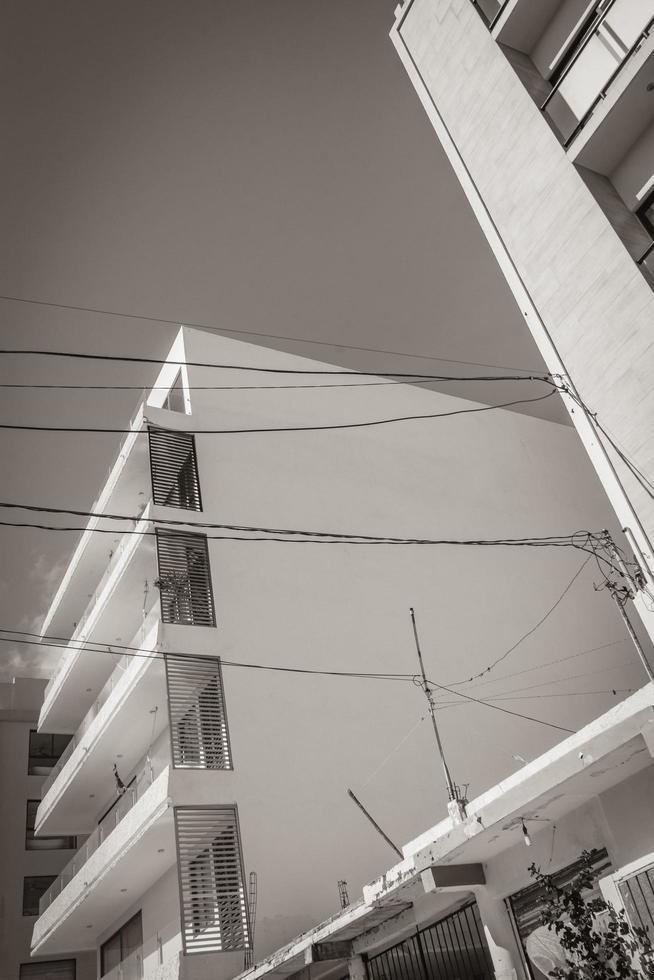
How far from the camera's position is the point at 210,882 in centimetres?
1498

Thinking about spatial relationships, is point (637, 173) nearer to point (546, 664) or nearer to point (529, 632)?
point (529, 632)

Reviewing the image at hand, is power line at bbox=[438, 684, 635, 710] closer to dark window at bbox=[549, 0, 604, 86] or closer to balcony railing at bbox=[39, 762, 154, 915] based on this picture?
balcony railing at bbox=[39, 762, 154, 915]

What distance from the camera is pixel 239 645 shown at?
1780cm

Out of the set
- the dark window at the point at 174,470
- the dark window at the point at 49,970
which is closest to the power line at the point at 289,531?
the dark window at the point at 174,470

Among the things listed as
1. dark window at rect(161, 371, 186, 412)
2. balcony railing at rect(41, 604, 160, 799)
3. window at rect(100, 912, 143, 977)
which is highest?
dark window at rect(161, 371, 186, 412)

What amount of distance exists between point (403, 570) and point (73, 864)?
1123 centimetres

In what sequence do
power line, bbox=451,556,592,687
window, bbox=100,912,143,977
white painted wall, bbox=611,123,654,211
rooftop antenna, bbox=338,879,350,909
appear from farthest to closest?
power line, bbox=451,556,592,687
window, bbox=100,912,143,977
rooftop antenna, bbox=338,879,350,909
white painted wall, bbox=611,123,654,211

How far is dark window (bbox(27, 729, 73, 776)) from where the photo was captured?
108 feet

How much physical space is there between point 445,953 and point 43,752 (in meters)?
25.8

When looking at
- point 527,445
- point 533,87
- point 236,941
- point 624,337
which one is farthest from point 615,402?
point 527,445

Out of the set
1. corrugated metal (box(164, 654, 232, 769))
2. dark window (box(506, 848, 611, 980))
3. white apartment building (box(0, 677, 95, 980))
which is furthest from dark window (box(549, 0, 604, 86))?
white apartment building (box(0, 677, 95, 980))

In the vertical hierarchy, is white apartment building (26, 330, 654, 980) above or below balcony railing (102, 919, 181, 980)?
above

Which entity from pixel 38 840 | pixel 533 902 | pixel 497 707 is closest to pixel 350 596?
pixel 497 707

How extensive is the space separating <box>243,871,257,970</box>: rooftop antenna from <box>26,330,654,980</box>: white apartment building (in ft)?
0.26
